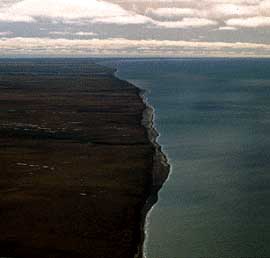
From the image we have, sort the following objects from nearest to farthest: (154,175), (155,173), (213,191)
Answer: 1. (213,191)
2. (154,175)
3. (155,173)

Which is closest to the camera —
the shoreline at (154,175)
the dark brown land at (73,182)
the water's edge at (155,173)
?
the dark brown land at (73,182)

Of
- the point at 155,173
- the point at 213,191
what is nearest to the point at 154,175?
the point at 155,173

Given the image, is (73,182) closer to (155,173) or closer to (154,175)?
(154,175)

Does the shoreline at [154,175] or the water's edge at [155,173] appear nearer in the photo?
the shoreline at [154,175]

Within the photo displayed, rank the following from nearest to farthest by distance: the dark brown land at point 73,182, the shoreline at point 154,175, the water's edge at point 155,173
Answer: the dark brown land at point 73,182
the shoreline at point 154,175
the water's edge at point 155,173

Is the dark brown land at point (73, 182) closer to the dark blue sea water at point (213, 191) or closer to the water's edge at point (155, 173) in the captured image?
the water's edge at point (155, 173)

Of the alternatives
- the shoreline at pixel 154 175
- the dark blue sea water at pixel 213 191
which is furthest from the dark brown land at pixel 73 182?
the dark blue sea water at pixel 213 191

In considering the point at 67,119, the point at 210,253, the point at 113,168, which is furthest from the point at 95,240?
the point at 67,119

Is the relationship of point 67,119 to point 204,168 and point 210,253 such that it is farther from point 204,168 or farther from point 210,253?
point 210,253

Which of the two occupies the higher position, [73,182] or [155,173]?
[155,173]
